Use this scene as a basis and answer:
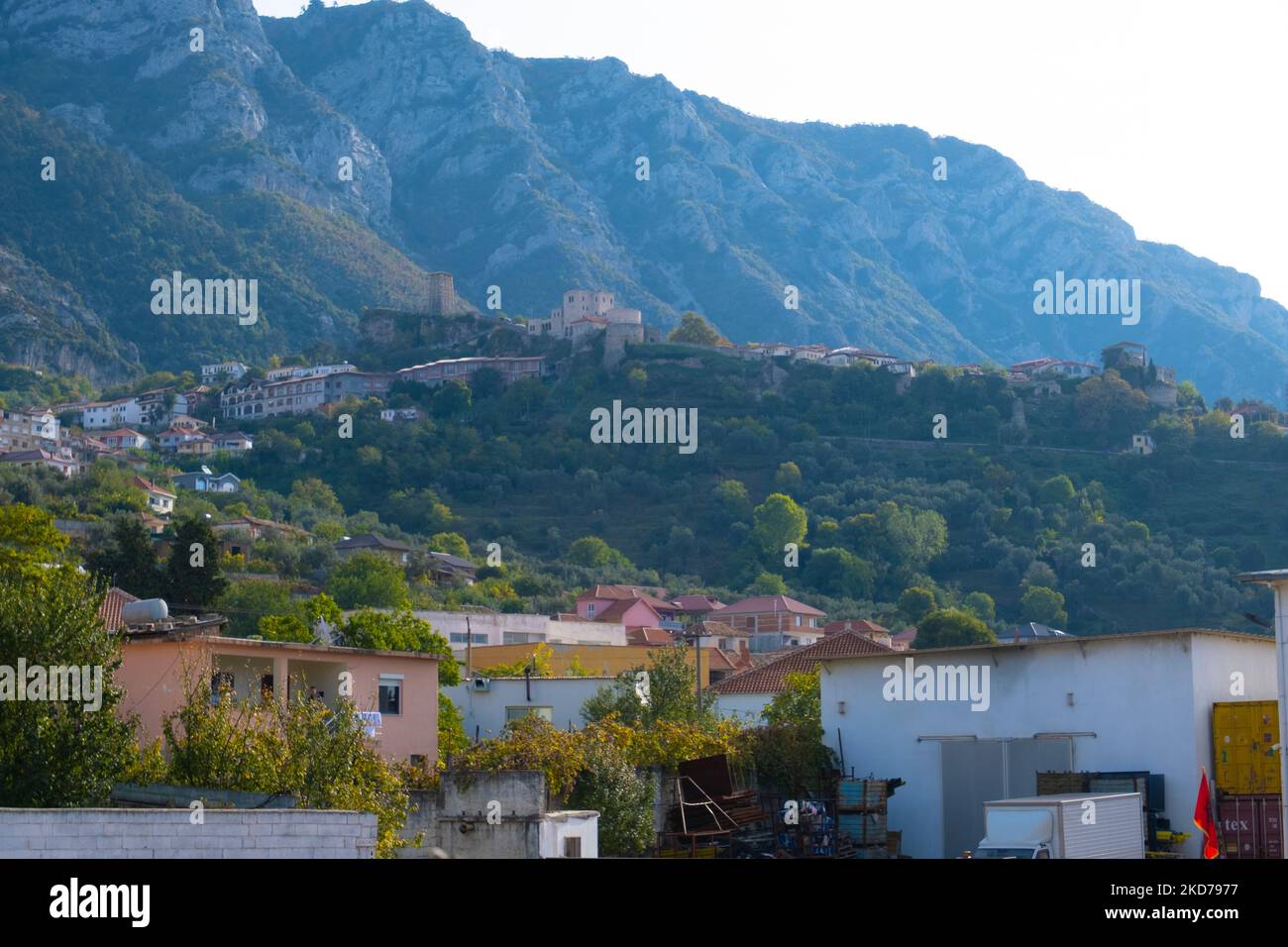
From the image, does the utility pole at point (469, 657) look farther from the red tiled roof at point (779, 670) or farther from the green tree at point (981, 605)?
the green tree at point (981, 605)

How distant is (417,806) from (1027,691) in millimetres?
10972

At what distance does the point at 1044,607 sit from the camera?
103 m

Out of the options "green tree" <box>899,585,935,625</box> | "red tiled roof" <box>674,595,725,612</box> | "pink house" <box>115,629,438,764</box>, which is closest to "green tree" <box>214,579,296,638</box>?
"red tiled roof" <box>674,595,725,612</box>

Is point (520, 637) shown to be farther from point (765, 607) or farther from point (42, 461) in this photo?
point (42, 461)

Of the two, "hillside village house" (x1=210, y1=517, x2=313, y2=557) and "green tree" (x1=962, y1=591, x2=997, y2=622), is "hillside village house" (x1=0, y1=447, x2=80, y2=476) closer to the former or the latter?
"hillside village house" (x1=210, y1=517, x2=313, y2=557)

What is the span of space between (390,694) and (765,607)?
226ft

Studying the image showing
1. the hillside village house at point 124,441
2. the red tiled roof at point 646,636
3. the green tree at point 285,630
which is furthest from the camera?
the hillside village house at point 124,441

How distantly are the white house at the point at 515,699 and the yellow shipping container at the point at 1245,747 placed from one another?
60.1ft

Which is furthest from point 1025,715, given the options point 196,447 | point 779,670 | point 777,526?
point 196,447

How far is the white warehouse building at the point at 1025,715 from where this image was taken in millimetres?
25047

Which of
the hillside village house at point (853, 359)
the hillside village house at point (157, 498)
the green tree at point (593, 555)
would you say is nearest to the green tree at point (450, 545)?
the green tree at point (593, 555)
